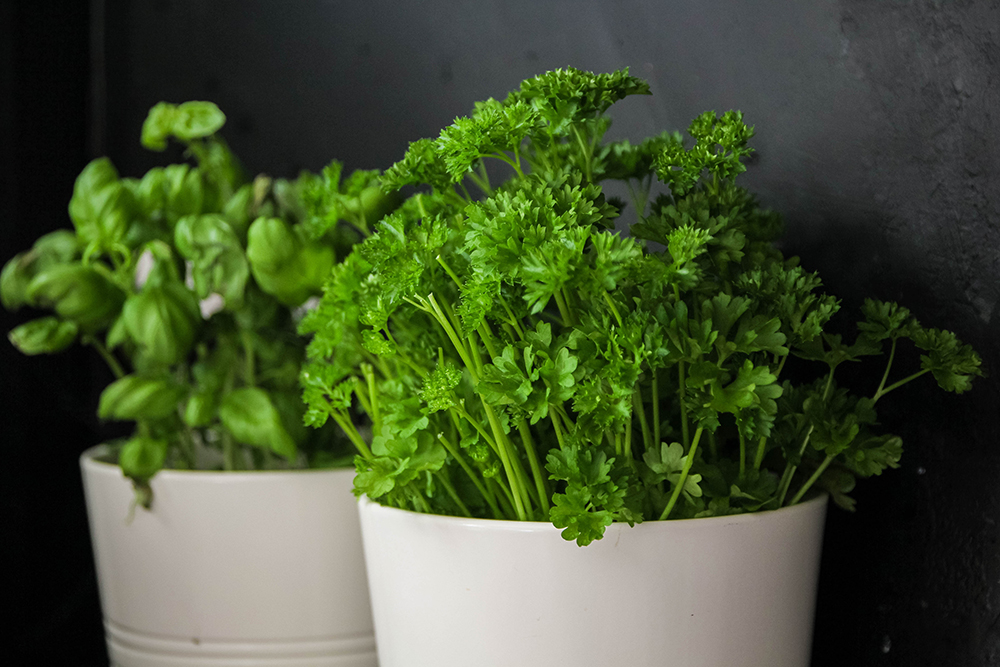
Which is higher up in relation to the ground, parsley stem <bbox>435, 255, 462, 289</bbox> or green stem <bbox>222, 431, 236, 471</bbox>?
parsley stem <bbox>435, 255, 462, 289</bbox>

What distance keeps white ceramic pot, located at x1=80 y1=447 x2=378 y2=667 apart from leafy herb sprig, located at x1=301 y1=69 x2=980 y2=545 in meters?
0.19

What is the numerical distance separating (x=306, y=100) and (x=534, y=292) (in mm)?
703

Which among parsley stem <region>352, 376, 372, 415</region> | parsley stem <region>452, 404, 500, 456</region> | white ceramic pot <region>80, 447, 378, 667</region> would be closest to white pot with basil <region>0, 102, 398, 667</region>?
white ceramic pot <region>80, 447, 378, 667</region>

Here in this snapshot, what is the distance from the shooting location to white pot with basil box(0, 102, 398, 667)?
73 centimetres

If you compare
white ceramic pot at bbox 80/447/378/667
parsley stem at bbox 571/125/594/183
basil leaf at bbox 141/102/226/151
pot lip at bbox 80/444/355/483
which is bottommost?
white ceramic pot at bbox 80/447/378/667

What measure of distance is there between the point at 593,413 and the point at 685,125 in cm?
37

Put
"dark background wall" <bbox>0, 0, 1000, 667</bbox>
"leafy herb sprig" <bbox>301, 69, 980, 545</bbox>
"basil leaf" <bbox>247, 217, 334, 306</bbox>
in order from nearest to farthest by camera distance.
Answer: "leafy herb sprig" <bbox>301, 69, 980, 545</bbox>, "dark background wall" <bbox>0, 0, 1000, 667</bbox>, "basil leaf" <bbox>247, 217, 334, 306</bbox>

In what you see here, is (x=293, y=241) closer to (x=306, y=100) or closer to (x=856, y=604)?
(x=306, y=100)

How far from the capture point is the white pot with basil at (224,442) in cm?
73

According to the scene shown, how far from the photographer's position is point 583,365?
1.50ft

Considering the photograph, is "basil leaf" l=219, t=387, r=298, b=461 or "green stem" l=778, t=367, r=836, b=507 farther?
"basil leaf" l=219, t=387, r=298, b=461

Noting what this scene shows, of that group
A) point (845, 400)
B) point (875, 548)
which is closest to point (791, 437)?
point (845, 400)

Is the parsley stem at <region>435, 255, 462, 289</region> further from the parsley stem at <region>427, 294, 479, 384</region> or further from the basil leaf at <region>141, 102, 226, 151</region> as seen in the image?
the basil leaf at <region>141, 102, 226, 151</region>

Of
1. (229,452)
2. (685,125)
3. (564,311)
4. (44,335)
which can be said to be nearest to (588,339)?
(564,311)
